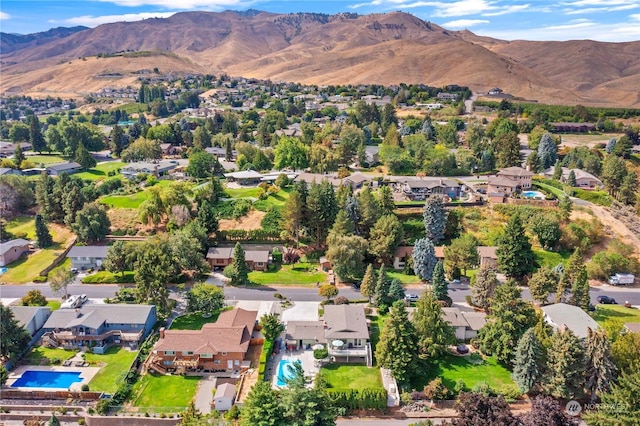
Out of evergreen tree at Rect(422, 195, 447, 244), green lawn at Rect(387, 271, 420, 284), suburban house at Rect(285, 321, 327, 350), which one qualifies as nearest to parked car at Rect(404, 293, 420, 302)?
green lawn at Rect(387, 271, 420, 284)

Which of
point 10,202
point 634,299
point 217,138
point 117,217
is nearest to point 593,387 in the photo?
point 634,299

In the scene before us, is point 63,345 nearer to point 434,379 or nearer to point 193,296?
point 193,296

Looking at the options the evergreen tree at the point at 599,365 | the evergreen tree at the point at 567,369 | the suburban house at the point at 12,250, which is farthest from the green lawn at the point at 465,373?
the suburban house at the point at 12,250

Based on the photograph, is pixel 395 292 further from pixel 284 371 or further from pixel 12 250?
pixel 12 250

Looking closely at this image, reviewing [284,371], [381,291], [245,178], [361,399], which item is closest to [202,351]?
[284,371]

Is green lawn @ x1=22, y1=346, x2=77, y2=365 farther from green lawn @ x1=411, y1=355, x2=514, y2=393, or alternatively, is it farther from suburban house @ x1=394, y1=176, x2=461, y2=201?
suburban house @ x1=394, y1=176, x2=461, y2=201

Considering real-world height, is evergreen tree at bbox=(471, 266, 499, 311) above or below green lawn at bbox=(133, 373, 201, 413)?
above
